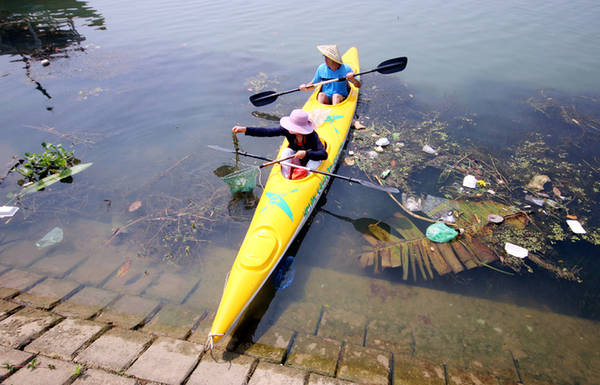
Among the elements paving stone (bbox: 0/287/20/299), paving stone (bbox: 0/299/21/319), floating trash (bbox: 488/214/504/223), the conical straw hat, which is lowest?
floating trash (bbox: 488/214/504/223)

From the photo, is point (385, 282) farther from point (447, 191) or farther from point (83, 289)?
point (83, 289)

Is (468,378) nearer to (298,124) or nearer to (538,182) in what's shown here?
(298,124)

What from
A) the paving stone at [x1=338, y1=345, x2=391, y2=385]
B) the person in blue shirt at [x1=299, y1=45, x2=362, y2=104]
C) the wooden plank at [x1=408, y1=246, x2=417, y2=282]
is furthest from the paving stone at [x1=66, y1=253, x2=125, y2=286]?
the person in blue shirt at [x1=299, y1=45, x2=362, y2=104]

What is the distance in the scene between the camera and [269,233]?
3.94 m

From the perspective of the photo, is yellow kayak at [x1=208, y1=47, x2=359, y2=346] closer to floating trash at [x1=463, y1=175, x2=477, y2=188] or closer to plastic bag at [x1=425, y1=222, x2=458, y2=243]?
plastic bag at [x1=425, y1=222, x2=458, y2=243]

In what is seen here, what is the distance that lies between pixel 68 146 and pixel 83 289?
4372 mm

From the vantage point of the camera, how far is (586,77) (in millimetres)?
9203

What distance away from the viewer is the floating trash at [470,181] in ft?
18.7

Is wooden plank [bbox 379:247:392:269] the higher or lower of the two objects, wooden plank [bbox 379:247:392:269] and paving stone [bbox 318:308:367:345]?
the higher

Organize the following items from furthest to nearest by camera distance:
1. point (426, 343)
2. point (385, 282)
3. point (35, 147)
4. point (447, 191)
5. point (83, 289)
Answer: point (35, 147)
point (447, 191)
point (385, 282)
point (83, 289)
point (426, 343)

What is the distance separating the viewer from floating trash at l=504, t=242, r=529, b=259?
14.8 feet

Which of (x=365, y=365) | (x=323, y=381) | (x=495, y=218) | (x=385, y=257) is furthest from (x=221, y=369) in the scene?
(x=495, y=218)

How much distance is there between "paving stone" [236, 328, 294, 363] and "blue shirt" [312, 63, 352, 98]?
5340 mm

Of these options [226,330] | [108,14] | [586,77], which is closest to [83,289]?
[226,330]
